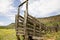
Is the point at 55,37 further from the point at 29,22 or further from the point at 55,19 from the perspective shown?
the point at 55,19

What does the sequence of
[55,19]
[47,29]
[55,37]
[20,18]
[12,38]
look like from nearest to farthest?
[55,37] < [20,18] < [47,29] < [12,38] < [55,19]

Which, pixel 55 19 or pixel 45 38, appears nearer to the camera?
pixel 45 38

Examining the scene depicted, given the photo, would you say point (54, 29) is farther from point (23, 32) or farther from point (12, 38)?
point (12, 38)

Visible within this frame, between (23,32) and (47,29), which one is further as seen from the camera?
(47,29)

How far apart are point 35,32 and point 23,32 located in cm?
135

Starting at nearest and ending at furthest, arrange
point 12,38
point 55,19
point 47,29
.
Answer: point 47,29
point 12,38
point 55,19

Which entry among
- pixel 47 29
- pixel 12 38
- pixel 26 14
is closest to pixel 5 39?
pixel 12 38

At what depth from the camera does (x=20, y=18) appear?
73.4 feet

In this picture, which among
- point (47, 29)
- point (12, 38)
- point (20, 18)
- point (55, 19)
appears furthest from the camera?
point (55, 19)

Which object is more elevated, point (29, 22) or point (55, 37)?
point (29, 22)

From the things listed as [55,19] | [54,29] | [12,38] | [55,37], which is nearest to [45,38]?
[55,37]

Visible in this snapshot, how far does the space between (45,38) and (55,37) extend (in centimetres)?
108

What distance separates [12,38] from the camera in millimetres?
32844

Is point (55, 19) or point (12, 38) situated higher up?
point (55, 19)
